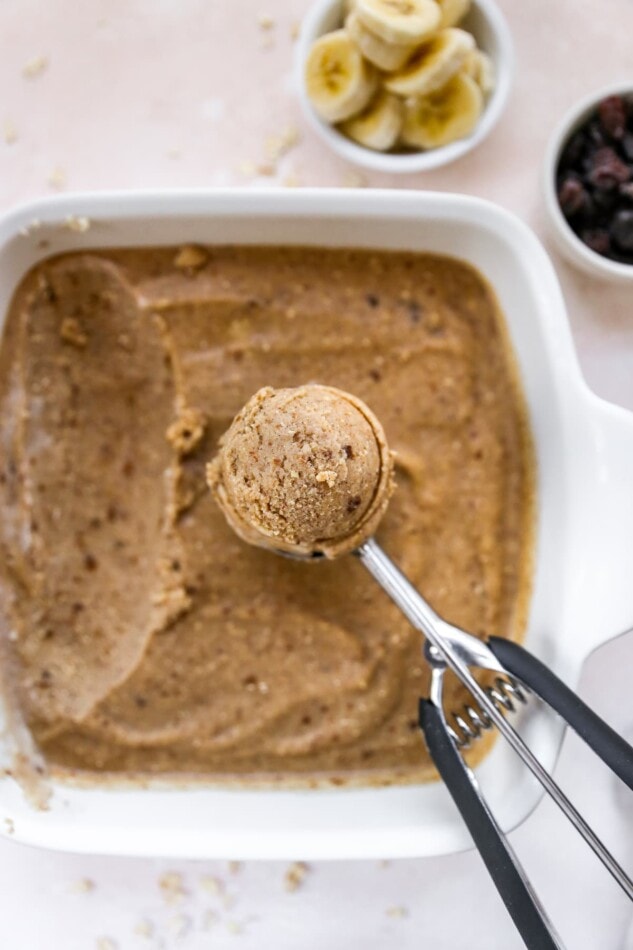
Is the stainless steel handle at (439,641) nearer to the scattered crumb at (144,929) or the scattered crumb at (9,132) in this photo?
the scattered crumb at (144,929)

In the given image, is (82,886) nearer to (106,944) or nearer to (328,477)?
(106,944)

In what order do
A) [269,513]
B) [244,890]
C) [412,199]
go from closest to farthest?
[269,513] < [412,199] < [244,890]

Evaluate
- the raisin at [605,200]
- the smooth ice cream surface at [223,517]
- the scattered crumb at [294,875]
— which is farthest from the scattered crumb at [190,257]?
the scattered crumb at [294,875]

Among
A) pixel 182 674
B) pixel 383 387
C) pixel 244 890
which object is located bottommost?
pixel 244 890

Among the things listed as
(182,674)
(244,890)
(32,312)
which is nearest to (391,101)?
(32,312)

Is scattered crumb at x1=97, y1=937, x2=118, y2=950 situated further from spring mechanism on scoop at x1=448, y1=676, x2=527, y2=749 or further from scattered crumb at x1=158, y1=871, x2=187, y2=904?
spring mechanism on scoop at x1=448, y1=676, x2=527, y2=749

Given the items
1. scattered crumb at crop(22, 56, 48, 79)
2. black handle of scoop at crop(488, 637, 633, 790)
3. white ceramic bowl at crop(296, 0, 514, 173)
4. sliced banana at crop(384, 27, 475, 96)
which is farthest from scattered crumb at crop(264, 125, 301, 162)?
black handle of scoop at crop(488, 637, 633, 790)

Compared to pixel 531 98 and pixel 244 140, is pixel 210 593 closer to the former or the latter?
pixel 244 140
